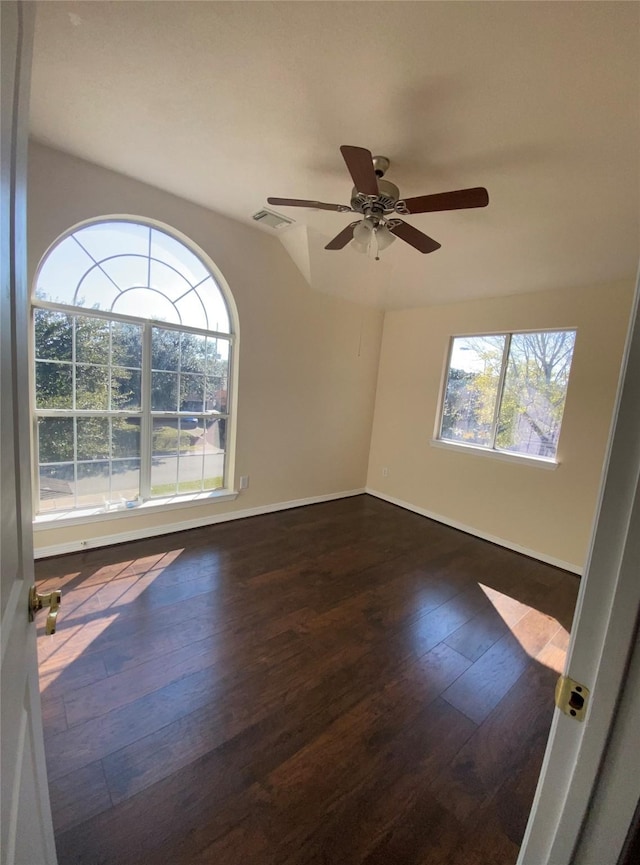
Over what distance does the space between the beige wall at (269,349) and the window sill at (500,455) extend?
3.69ft

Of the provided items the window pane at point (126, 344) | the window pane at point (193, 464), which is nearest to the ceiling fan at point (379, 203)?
the window pane at point (126, 344)

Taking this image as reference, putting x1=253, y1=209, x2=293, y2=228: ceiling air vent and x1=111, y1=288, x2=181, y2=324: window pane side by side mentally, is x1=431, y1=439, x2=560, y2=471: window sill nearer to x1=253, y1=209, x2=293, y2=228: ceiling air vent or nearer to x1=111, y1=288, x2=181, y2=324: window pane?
x1=253, y1=209, x2=293, y2=228: ceiling air vent

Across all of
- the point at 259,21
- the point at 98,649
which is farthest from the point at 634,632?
the point at 98,649

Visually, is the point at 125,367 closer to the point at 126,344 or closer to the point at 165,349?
the point at 126,344

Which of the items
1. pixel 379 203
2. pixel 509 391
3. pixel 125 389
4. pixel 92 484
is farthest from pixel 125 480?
pixel 509 391

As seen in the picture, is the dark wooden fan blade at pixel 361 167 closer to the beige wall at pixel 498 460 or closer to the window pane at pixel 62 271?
the window pane at pixel 62 271

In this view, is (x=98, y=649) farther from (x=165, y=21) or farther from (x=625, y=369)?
(x=165, y=21)

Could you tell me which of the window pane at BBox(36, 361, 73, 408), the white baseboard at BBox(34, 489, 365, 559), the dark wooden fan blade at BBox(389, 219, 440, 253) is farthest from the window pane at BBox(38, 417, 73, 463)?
the dark wooden fan blade at BBox(389, 219, 440, 253)

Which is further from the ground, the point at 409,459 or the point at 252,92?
the point at 252,92

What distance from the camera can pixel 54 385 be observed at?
2586mm

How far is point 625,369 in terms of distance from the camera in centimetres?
53

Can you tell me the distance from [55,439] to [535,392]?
408 centimetres

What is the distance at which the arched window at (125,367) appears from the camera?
257 cm

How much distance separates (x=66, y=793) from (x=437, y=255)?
154 inches
